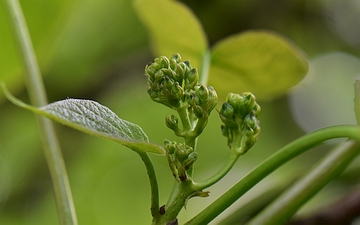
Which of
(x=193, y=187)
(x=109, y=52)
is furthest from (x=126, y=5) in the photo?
(x=193, y=187)

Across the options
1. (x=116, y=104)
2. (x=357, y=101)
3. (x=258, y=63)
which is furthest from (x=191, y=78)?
(x=116, y=104)

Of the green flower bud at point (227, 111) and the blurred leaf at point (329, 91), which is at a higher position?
the green flower bud at point (227, 111)

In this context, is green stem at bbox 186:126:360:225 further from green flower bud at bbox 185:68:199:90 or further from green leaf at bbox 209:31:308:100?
green leaf at bbox 209:31:308:100

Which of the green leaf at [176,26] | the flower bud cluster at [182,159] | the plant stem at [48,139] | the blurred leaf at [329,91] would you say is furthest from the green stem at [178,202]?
the blurred leaf at [329,91]

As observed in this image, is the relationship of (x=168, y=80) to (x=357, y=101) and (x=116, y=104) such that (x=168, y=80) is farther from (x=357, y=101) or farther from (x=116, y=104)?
(x=116, y=104)

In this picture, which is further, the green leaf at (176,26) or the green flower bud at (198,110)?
the green leaf at (176,26)

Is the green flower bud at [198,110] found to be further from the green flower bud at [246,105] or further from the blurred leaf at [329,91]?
the blurred leaf at [329,91]

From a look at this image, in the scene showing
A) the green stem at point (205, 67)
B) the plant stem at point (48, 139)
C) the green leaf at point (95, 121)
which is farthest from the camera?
the green stem at point (205, 67)

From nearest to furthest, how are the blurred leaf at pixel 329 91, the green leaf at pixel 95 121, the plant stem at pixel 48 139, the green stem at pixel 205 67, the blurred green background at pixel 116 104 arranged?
1. the green leaf at pixel 95 121
2. the plant stem at pixel 48 139
3. the green stem at pixel 205 67
4. the blurred green background at pixel 116 104
5. the blurred leaf at pixel 329 91

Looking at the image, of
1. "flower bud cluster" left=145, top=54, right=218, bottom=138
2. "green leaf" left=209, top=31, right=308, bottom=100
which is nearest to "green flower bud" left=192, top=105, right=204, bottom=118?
"flower bud cluster" left=145, top=54, right=218, bottom=138

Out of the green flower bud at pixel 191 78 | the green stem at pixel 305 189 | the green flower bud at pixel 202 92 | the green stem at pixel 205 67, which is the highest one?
the green stem at pixel 205 67
